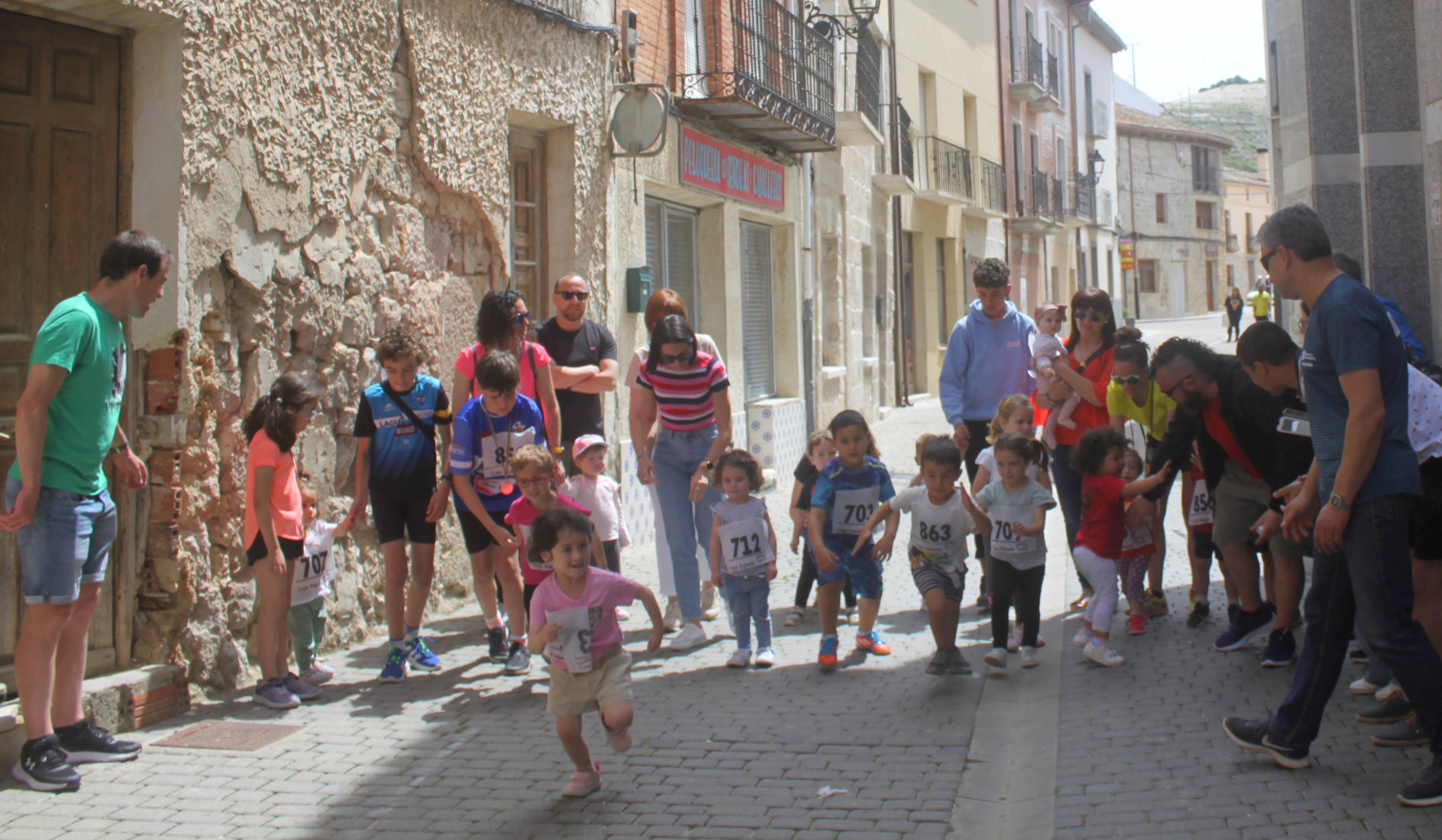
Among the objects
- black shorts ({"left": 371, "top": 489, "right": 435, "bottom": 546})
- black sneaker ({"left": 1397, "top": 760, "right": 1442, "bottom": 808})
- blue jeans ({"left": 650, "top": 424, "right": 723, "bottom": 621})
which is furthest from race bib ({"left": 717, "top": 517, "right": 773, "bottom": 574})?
black sneaker ({"left": 1397, "top": 760, "right": 1442, "bottom": 808})

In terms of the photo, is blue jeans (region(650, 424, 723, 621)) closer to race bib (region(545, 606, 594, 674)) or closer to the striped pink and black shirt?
the striped pink and black shirt

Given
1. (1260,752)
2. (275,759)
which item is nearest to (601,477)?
(275,759)

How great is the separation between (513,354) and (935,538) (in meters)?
2.19

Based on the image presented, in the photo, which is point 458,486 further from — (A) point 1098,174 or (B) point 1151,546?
(A) point 1098,174

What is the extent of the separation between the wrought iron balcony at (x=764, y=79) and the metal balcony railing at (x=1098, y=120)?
85.8 feet

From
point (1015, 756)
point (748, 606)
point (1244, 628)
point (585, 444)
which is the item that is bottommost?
point (1015, 756)

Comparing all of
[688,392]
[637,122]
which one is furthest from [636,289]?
[688,392]

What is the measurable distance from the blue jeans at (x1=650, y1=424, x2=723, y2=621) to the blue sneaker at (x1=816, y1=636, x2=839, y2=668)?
84 centimetres

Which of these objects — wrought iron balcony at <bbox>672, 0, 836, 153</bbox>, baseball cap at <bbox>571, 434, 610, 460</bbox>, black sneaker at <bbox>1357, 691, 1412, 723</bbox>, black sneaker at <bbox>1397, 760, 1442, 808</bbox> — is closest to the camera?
black sneaker at <bbox>1397, 760, 1442, 808</bbox>

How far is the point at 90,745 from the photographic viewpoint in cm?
459

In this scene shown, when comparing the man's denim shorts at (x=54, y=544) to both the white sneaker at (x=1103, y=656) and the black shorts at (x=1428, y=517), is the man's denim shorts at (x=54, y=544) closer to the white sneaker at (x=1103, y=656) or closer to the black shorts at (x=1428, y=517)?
the white sneaker at (x=1103, y=656)

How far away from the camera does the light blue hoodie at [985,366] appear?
6.94 m

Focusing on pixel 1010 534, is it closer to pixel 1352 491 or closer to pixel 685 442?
pixel 685 442

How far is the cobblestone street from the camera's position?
154 inches
